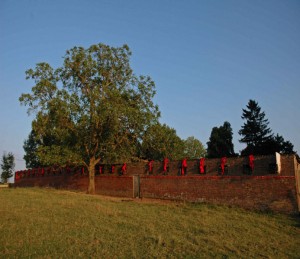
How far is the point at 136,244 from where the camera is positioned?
7914mm

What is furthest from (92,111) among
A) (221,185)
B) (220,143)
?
(220,143)

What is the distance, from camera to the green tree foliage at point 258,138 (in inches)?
1547

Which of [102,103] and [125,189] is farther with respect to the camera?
[125,189]

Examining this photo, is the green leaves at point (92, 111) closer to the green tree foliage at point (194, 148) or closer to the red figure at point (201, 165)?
the red figure at point (201, 165)

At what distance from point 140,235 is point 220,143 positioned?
33.9 m

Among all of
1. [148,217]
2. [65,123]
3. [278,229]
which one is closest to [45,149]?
[65,123]

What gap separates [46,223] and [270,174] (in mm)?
11112

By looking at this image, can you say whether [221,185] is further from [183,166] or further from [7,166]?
[7,166]

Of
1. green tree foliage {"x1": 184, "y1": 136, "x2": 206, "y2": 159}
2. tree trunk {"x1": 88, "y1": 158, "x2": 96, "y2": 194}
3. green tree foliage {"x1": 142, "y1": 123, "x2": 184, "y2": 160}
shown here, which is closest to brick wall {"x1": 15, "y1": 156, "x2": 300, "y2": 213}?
tree trunk {"x1": 88, "y1": 158, "x2": 96, "y2": 194}

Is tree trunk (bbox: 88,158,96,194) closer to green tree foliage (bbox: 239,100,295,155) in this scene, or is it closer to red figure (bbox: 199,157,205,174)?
red figure (bbox: 199,157,205,174)

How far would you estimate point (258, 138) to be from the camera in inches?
1670

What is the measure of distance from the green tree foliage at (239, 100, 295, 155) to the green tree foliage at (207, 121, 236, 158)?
198 cm

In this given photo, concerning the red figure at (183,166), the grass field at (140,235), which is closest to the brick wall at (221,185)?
the red figure at (183,166)

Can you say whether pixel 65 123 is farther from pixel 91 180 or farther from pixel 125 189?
pixel 125 189
